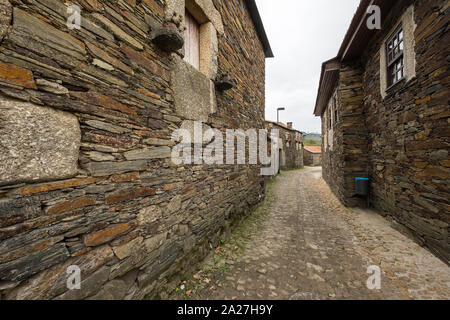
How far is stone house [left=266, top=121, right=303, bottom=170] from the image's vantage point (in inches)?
613

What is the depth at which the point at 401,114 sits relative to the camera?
3.35m

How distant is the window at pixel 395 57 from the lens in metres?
3.39

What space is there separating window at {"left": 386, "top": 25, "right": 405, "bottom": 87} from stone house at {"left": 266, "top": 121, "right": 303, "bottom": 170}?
10055 millimetres

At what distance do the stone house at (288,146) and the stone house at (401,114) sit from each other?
29.8 ft

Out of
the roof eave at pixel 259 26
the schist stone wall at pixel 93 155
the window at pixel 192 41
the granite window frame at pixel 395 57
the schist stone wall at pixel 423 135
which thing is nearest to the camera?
the schist stone wall at pixel 93 155

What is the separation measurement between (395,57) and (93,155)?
5510mm

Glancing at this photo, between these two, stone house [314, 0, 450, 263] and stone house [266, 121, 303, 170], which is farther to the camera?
stone house [266, 121, 303, 170]

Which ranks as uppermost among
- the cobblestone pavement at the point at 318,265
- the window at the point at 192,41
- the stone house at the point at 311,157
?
the window at the point at 192,41

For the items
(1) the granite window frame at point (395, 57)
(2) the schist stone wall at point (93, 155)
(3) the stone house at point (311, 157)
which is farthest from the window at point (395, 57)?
(3) the stone house at point (311, 157)

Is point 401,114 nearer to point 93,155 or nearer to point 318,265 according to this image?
point 318,265

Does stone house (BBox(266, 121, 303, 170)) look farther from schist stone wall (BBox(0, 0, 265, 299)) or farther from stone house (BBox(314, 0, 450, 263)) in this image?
schist stone wall (BBox(0, 0, 265, 299))

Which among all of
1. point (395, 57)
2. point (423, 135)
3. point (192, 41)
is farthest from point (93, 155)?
point (395, 57)

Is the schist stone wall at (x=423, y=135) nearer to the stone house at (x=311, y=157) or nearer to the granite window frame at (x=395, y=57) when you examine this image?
the granite window frame at (x=395, y=57)

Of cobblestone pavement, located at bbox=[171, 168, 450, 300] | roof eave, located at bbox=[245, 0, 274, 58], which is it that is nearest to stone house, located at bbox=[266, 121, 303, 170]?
roof eave, located at bbox=[245, 0, 274, 58]
